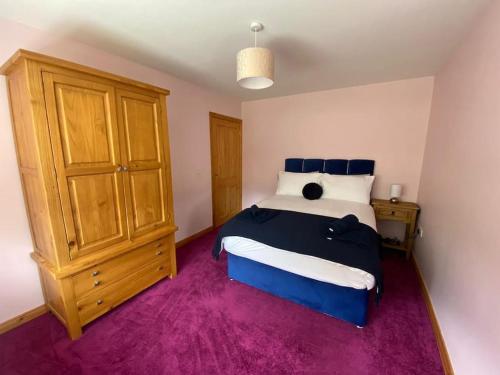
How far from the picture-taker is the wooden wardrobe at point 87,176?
4.35 ft

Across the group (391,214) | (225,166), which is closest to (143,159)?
(225,166)

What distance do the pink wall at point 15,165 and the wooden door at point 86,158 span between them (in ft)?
1.82

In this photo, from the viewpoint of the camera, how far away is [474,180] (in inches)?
52.2

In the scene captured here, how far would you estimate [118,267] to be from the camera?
1782 mm

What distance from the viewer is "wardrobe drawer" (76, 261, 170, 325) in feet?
5.29

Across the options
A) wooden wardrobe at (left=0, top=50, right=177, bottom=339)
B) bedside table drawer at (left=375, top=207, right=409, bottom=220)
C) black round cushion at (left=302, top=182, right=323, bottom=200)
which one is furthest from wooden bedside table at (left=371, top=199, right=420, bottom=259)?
wooden wardrobe at (left=0, top=50, right=177, bottom=339)

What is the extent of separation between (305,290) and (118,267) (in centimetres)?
161

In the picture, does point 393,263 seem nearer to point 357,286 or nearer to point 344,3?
point 357,286


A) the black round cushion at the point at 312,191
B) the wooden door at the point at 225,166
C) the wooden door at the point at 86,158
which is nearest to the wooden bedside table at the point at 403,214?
the black round cushion at the point at 312,191

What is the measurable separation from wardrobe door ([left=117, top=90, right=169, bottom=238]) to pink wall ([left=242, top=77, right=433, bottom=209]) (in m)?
2.25

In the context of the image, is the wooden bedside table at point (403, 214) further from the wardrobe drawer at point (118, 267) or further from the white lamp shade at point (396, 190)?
the wardrobe drawer at point (118, 267)

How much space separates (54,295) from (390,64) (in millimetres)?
3783

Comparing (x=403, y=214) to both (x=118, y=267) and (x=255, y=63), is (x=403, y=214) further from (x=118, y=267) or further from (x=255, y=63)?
(x=118, y=267)

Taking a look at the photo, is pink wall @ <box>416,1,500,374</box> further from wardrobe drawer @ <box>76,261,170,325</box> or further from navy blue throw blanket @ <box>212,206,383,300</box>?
wardrobe drawer @ <box>76,261,170,325</box>
